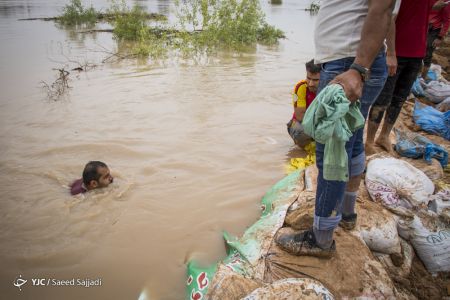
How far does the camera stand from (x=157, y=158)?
3.31m

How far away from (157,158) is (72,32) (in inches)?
390

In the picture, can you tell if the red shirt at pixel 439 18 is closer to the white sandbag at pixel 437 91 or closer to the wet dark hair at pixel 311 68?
the white sandbag at pixel 437 91

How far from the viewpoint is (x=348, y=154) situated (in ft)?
4.73

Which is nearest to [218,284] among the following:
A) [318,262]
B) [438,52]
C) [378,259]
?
[318,262]

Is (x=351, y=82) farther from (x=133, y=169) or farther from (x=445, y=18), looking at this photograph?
(x=445, y=18)

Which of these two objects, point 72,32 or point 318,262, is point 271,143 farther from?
point 72,32

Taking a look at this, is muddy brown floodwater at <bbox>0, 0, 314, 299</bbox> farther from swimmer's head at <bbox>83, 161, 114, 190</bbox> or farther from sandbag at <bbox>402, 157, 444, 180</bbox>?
sandbag at <bbox>402, 157, 444, 180</bbox>

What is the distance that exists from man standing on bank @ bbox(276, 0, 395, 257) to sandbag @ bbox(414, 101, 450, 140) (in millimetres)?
2524

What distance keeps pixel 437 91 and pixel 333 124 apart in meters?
4.24

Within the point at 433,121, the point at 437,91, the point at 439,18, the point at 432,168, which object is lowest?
the point at 432,168

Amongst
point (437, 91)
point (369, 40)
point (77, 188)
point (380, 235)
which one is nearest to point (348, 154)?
point (369, 40)

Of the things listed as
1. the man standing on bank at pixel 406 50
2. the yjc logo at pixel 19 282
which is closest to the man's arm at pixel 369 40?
the man standing on bank at pixel 406 50

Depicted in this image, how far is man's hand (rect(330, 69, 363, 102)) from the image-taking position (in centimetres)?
125

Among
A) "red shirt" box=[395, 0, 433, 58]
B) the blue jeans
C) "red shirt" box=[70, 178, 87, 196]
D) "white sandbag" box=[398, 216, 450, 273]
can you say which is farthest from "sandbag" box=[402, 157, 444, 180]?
"red shirt" box=[70, 178, 87, 196]
